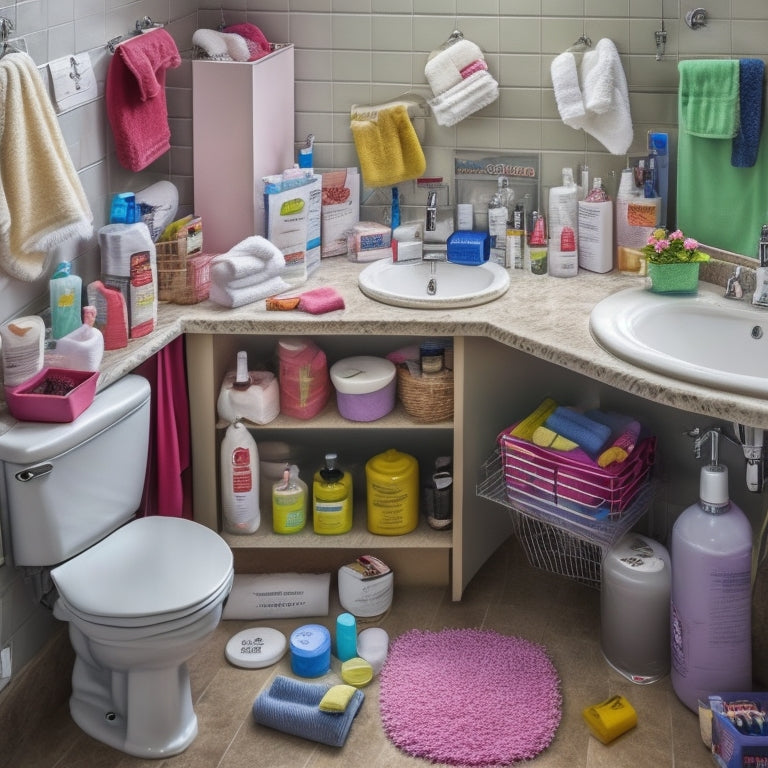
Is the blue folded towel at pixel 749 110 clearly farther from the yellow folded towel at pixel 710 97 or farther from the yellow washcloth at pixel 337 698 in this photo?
the yellow washcloth at pixel 337 698

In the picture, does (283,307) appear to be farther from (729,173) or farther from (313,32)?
(729,173)

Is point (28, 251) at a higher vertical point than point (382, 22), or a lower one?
lower

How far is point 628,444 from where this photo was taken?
9.38ft

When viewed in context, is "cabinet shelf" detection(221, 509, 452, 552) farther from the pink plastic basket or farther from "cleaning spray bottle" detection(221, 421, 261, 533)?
the pink plastic basket

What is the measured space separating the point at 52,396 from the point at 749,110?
1838 mm

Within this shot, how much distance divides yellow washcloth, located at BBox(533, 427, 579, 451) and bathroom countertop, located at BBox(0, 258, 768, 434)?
0.21 metres

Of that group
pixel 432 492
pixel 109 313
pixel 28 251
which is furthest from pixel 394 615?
pixel 28 251

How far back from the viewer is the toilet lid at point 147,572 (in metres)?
2.44

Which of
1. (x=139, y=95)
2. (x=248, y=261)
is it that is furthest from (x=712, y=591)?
(x=139, y=95)

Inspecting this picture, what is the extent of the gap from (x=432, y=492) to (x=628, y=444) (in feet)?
1.99

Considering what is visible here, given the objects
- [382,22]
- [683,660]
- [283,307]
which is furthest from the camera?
[382,22]

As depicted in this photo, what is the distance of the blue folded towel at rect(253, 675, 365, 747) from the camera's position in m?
2.68

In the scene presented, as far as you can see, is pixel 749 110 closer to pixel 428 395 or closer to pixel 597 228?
pixel 597 228

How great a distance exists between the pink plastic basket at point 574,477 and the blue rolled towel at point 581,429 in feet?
0.10
